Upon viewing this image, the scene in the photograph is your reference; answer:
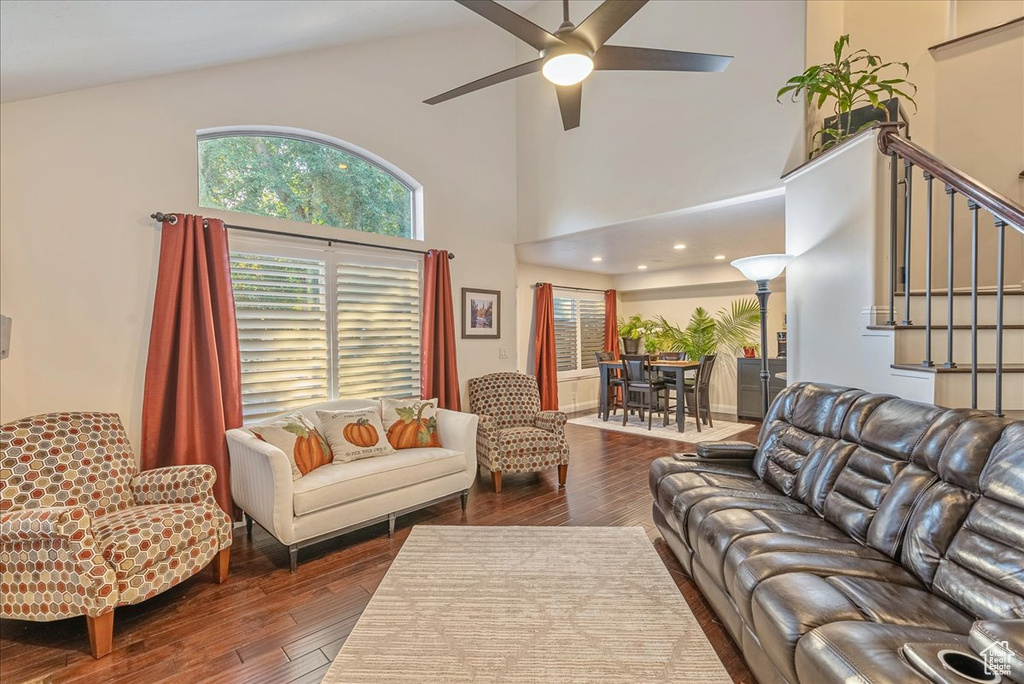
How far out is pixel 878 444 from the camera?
6.59 ft

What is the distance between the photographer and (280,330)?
349 cm

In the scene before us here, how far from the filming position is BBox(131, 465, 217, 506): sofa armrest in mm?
2512

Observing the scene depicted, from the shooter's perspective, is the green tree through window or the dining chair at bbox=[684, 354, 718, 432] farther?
the dining chair at bbox=[684, 354, 718, 432]

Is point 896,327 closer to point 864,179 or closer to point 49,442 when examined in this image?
point 864,179

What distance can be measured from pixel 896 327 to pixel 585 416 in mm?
5260

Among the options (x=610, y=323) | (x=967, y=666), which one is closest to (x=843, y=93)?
(x=967, y=666)

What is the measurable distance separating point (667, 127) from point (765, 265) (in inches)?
64.4

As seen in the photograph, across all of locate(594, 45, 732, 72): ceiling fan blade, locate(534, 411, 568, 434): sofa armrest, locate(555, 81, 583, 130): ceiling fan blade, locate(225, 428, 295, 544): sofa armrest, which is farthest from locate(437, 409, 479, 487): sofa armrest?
locate(594, 45, 732, 72): ceiling fan blade

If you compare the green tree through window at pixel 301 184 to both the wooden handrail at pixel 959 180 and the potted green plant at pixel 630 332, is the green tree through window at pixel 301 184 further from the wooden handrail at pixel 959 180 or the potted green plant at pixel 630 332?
the potted green plant at pixel 630 332

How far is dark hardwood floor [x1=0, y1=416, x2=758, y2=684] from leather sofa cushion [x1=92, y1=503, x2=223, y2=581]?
Answer: 33cm

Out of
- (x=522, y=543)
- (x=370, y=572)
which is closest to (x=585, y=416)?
(x=522, y=543)

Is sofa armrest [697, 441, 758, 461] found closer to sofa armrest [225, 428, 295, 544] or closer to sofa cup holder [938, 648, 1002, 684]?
sofa cup holder [938, 648, 1002, 684]

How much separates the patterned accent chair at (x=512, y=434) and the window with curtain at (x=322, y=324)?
2.39 ft

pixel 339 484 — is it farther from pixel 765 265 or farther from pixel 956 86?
pixel 956 86
